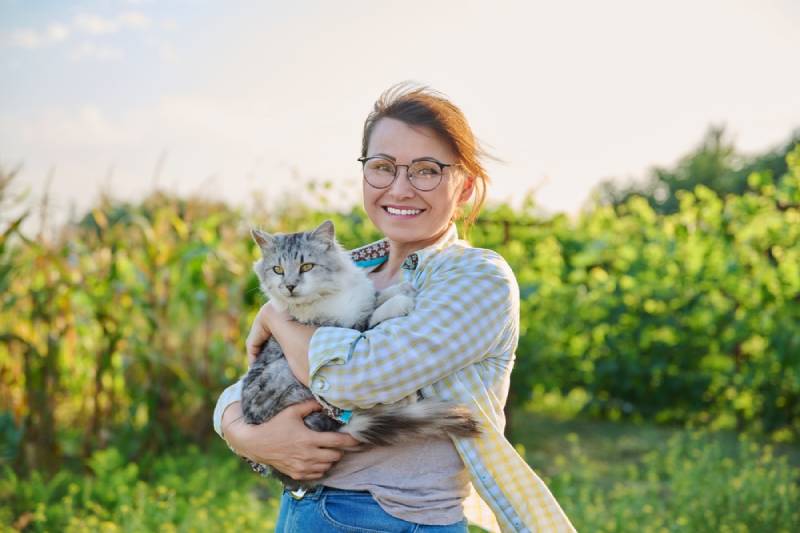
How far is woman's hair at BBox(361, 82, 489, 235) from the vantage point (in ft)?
6.94

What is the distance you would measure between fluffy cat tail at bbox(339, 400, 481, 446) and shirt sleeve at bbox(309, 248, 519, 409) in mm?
80

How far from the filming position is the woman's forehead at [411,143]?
211 cm

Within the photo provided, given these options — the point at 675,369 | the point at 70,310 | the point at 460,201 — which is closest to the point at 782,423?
the point at 675,369

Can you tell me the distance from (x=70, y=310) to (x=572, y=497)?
3730 mm

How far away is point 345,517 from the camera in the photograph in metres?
1.84

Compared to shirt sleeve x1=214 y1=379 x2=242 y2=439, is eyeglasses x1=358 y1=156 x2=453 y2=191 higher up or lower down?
higher up

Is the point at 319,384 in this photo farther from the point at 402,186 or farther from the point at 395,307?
the point at 402,186

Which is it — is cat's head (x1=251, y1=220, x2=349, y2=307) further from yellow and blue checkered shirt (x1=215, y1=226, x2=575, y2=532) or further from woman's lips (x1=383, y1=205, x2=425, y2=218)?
yellow and blue checkered shirt (x1=215, y1=226, x2=575, y2=532)

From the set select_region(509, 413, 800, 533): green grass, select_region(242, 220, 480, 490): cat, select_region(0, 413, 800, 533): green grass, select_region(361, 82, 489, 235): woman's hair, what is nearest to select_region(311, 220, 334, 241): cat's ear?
select_region(242, 220, 480, 490): cat

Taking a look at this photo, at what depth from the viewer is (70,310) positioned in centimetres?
513

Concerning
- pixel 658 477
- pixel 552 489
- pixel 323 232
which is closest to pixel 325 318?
pixel 323 232

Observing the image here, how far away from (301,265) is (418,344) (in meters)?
0.97

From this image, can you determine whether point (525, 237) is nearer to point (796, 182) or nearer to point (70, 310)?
point (796, 182)

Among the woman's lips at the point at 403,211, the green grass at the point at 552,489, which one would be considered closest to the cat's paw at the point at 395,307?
the woman's lips at the point at 403,211
